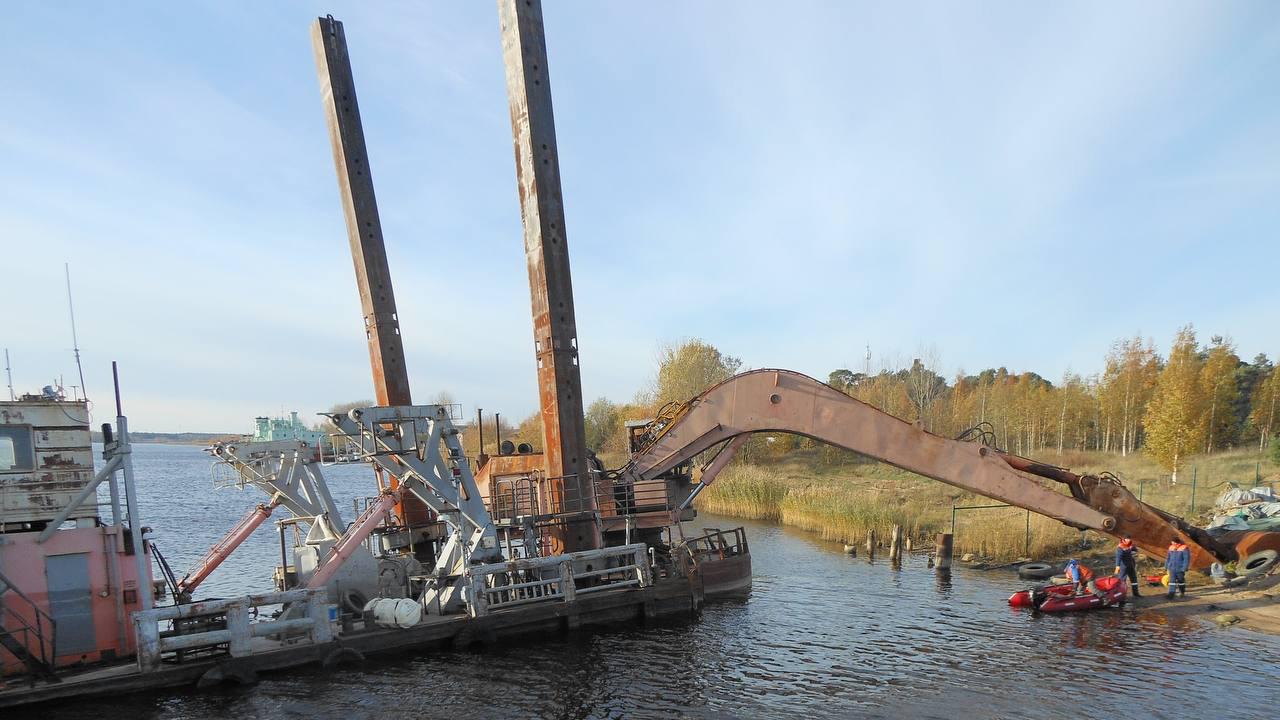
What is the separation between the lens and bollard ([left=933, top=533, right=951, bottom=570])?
2517 centimetres

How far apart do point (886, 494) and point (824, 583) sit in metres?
18.0

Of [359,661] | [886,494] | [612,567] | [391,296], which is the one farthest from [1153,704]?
[886,494]

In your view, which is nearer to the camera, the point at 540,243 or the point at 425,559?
the point at 540,243

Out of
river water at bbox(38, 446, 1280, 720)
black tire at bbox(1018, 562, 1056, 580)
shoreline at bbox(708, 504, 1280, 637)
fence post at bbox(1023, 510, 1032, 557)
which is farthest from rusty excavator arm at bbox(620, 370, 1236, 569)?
fence post at bbox(1023, 510, 1032, 557)

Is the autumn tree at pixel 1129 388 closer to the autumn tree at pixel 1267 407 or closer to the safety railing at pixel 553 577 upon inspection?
the autumn tree at pixel 1267 407

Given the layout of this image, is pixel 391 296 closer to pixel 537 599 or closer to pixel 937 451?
pixel 537 599

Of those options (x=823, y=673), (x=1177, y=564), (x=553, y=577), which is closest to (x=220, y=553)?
(x=553, y=577)

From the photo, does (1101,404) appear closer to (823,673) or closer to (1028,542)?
(1028,542)

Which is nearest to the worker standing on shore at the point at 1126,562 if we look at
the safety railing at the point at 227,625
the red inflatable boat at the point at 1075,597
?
the red inflatable boat at the point at 1075,597

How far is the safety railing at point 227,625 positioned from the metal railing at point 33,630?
132 centimetres

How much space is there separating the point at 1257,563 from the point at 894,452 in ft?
34.0

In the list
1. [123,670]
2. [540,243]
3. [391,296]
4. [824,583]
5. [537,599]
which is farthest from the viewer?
[824,583]

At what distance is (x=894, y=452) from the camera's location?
20.5 meters

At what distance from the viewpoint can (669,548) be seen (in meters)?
22.4
